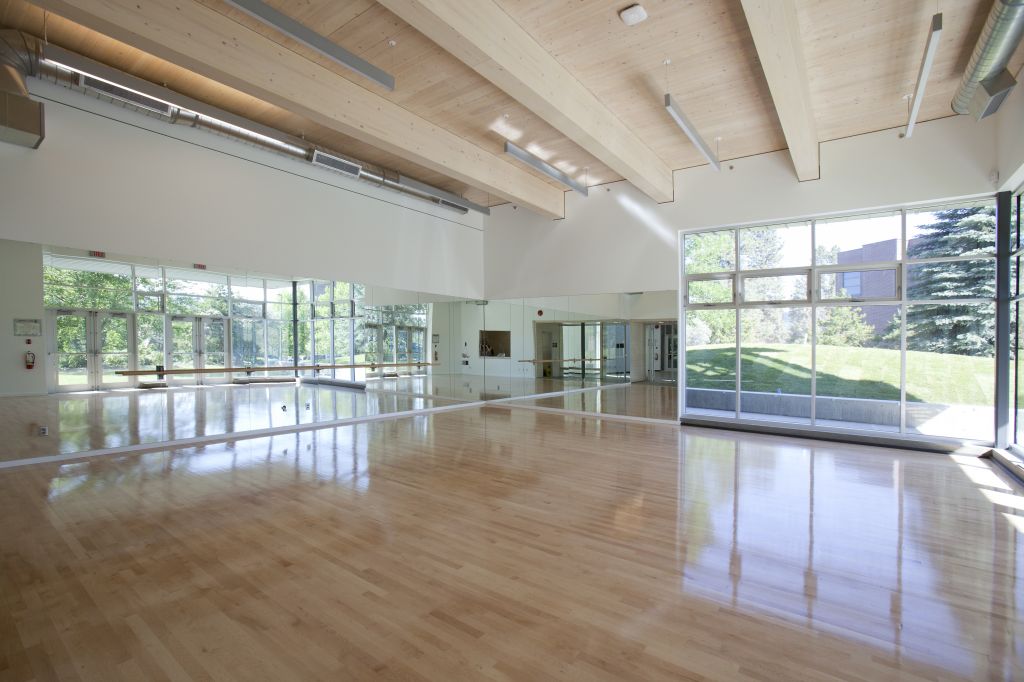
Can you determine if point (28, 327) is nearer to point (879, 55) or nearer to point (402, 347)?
point (402, 347)

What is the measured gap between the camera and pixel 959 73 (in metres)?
5.42

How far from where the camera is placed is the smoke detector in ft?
14.0

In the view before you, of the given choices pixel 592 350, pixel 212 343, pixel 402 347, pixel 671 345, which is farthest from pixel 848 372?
pixel 212 343

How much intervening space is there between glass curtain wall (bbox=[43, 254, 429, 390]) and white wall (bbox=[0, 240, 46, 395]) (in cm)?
45

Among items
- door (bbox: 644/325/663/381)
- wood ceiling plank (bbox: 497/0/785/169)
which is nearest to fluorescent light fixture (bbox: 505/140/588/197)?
wood ceiling plank (bbox: 497/0/785/169)

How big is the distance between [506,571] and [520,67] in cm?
438

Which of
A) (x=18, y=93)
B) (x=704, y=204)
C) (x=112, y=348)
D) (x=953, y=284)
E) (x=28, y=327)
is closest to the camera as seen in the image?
(x=18, y=93)

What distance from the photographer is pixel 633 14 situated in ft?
14.1

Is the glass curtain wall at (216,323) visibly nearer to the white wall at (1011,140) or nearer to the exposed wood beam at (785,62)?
the exposed wood beam at (785,62)

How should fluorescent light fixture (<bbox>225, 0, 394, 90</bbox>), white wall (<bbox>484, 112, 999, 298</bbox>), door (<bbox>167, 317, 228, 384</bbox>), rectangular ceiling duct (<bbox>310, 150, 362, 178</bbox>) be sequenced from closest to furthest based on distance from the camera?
fluorescent light fixture (<bbox>225, 0, 394, 90</bbox>) → white wall (<bbox>484, 112, 999, 298</bbox>) → rectangular ceiling duct (<bbox>310, 150, 362, 178</bbox>) → door (<bbox>167, 317, 228, 384</bbox>)

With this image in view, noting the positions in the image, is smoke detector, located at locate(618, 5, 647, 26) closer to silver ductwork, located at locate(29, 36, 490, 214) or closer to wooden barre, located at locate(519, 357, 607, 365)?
silver ductwork, located at locate(29, 36, 490, 214)

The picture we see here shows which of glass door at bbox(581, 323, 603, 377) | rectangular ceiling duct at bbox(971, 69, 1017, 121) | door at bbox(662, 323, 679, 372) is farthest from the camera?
glass door at bbox(581, 323, 603, 377)

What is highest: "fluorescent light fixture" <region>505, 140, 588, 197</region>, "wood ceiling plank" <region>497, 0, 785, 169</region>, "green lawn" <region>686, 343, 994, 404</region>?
"wood ceiling plank" <region>497, 0, 785, 169</region>

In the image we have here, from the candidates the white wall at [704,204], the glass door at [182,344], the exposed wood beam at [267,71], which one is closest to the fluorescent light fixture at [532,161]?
the exposed wood beam at [267,71]
